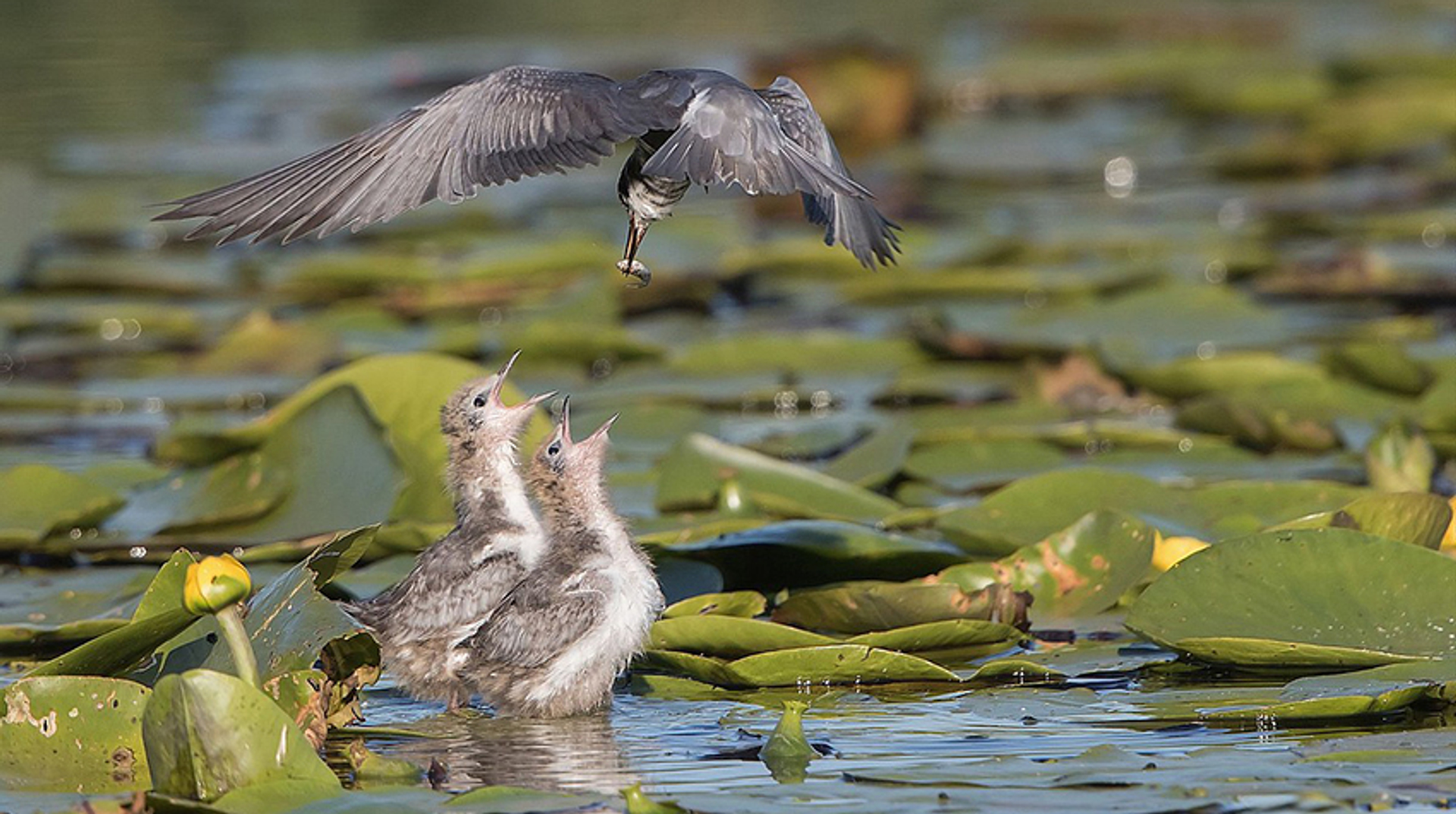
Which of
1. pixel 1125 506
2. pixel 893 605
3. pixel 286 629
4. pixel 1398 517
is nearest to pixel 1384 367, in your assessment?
A: pixel 1125 506

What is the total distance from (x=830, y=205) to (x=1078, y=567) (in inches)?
41.7

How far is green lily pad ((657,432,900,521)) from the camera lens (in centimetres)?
566

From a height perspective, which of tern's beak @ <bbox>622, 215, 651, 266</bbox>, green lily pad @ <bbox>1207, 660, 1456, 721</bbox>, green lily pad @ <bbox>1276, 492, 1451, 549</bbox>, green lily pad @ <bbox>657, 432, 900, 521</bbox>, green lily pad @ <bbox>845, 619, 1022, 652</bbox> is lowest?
green lily pad @ <bbox>1207, 660, 1456, 721</bbox>

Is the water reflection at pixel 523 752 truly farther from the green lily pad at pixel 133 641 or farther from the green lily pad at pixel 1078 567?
the green lily pad at pixel 1078 567

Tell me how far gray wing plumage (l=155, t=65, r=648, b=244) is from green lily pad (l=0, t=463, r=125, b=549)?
180cm

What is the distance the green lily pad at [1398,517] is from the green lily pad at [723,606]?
122 centimetres

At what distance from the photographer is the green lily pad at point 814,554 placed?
509 cm

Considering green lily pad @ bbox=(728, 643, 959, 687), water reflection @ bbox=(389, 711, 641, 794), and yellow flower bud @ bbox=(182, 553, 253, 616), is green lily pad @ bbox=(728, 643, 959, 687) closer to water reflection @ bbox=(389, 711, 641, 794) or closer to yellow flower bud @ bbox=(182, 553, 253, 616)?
water reflection @ bbox=(389, 711, 641, 794)

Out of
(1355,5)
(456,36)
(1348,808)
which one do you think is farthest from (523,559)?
(1355,5)

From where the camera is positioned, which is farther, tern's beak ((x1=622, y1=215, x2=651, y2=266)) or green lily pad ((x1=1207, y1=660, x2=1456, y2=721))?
tern's beak ((x1=622, y1=215, x2=651, y2=266))

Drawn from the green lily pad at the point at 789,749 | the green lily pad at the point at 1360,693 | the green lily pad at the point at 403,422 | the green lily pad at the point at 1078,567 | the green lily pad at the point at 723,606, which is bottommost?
the green lily pad at the point at 789,749

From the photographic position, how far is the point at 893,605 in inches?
185

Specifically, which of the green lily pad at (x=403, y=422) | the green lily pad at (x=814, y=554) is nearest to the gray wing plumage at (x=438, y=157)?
the green lily pad at (x=814, y=554)

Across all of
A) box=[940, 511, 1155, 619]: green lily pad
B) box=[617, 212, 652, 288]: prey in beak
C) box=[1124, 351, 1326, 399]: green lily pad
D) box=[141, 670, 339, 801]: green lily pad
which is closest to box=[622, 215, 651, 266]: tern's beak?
box=[617, 212, 652, 288]: prey in beak
